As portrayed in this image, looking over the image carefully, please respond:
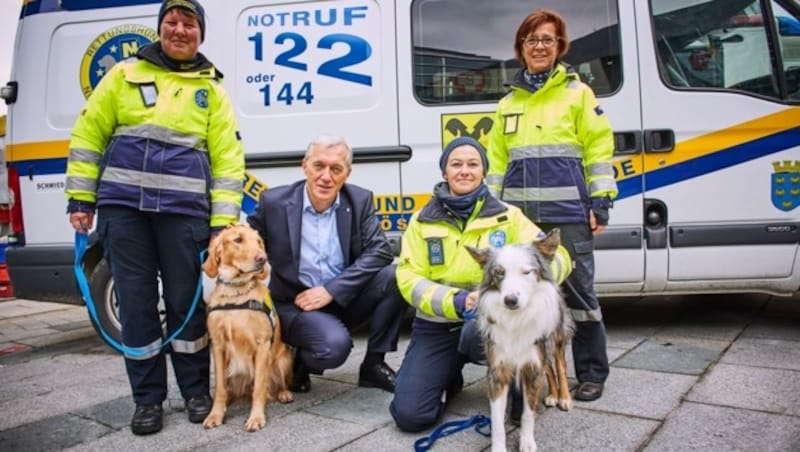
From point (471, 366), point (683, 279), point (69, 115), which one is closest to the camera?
point (471, 366)

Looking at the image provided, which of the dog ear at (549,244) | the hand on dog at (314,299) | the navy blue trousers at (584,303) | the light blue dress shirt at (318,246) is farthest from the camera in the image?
the light blue dress shirt at (318,246)

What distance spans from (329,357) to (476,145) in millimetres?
1288

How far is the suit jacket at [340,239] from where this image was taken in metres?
3.12

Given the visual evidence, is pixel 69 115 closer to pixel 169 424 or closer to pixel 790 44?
pixel 169 424

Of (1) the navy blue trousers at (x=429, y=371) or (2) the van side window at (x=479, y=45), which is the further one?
(2) the van side window at (x=479, y=45)

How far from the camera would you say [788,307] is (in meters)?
4.86

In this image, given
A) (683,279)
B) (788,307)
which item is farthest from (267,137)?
(788,307)

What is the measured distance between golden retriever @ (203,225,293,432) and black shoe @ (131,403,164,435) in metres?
0.22

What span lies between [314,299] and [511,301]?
1243 mm

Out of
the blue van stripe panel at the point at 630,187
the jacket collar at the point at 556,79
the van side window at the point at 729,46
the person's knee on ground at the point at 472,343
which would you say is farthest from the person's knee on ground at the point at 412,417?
the van side window at the point at 729,46

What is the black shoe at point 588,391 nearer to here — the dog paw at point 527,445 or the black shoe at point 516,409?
the black shoe at point 516,409

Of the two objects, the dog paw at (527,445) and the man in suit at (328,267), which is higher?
the man in suit at (328,267)

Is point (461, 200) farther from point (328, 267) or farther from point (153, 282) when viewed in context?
point (153, 282)

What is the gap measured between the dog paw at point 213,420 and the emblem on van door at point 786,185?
3673 millimetres
